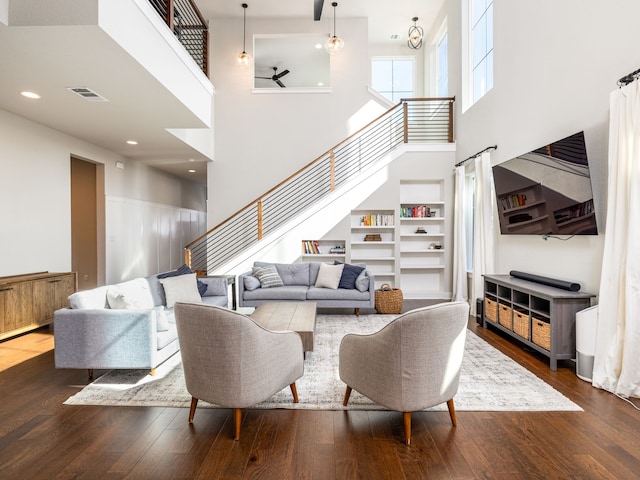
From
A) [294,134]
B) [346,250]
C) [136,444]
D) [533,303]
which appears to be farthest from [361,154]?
[136,444]

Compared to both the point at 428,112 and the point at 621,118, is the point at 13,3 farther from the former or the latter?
the point at 428,112

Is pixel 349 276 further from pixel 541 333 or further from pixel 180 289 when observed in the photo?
pixel 541 333

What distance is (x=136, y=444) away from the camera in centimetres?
227

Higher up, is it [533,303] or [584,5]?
[584,5]

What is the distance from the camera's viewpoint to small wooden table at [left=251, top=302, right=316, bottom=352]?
348 cm

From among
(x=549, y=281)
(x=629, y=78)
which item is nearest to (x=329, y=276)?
(x=549, y=281)

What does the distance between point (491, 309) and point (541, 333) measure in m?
1.23

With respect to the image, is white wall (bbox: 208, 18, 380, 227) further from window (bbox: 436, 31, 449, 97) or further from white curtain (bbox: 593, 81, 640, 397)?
white curtain (bbox: 593, 81, 640, 397)

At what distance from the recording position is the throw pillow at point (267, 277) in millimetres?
5836

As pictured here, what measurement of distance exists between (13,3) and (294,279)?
4.54 m

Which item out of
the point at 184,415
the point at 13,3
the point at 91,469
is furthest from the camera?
the point at 13,3

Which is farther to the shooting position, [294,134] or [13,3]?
[294,134]

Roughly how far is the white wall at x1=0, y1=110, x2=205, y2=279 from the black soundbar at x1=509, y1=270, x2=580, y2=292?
21.9 ft

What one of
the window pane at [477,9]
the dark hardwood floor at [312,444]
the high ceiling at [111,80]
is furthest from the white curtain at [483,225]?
the high ceiling at [111,80]
